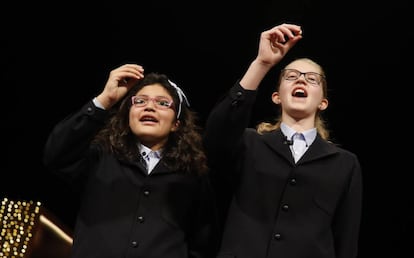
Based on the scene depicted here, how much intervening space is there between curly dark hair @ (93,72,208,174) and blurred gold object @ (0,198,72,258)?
0.54m

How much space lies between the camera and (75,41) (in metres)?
3.40

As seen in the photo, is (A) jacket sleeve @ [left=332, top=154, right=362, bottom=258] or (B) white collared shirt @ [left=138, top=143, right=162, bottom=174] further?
(B) white collared shirt @ [left=138, top=143, right=162, bottom=174]

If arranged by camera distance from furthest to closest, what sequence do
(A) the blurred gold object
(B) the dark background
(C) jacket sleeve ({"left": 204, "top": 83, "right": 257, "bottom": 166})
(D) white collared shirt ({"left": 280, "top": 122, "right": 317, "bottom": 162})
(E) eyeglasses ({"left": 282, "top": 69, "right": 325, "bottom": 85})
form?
1. (B) the dark background
2. (A) the blurred gold object
3. (E) eyeglasses ({"left": 282, "top": 69, "right": 325, "bottom": 85})
4. (D) white collared shirt ({"left": 280, "top": 122, "right": 317, "bottom": 162})
5. (C) jacket sleeve ({"left": 204, "top": 83, "right": 257, "bottom": 166})

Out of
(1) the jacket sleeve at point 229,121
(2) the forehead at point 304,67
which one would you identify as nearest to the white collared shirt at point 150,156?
(1) the jacket sleeve at point 229,121

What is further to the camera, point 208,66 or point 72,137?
point 208,66

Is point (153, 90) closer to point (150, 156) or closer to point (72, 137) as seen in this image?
point (150, 156)

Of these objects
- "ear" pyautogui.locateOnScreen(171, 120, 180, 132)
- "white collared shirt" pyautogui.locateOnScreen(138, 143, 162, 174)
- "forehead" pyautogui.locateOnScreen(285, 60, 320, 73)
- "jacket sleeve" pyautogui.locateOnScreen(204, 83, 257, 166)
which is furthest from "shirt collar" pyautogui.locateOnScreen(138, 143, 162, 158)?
"forehead" pyautogui.locateOnScreen(285, 60, 320, 73)

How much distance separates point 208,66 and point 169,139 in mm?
1082

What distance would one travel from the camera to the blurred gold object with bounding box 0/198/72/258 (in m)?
2.69

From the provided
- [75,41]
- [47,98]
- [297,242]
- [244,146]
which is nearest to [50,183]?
[47,98]

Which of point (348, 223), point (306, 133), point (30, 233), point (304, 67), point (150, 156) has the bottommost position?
point (30, 233)

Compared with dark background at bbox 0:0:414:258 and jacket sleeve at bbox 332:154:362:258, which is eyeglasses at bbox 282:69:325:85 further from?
dark background at bbox 0:0:414:258

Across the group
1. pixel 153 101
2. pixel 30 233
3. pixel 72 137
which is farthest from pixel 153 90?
pixel 30 233

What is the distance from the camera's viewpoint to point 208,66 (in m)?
3.48
